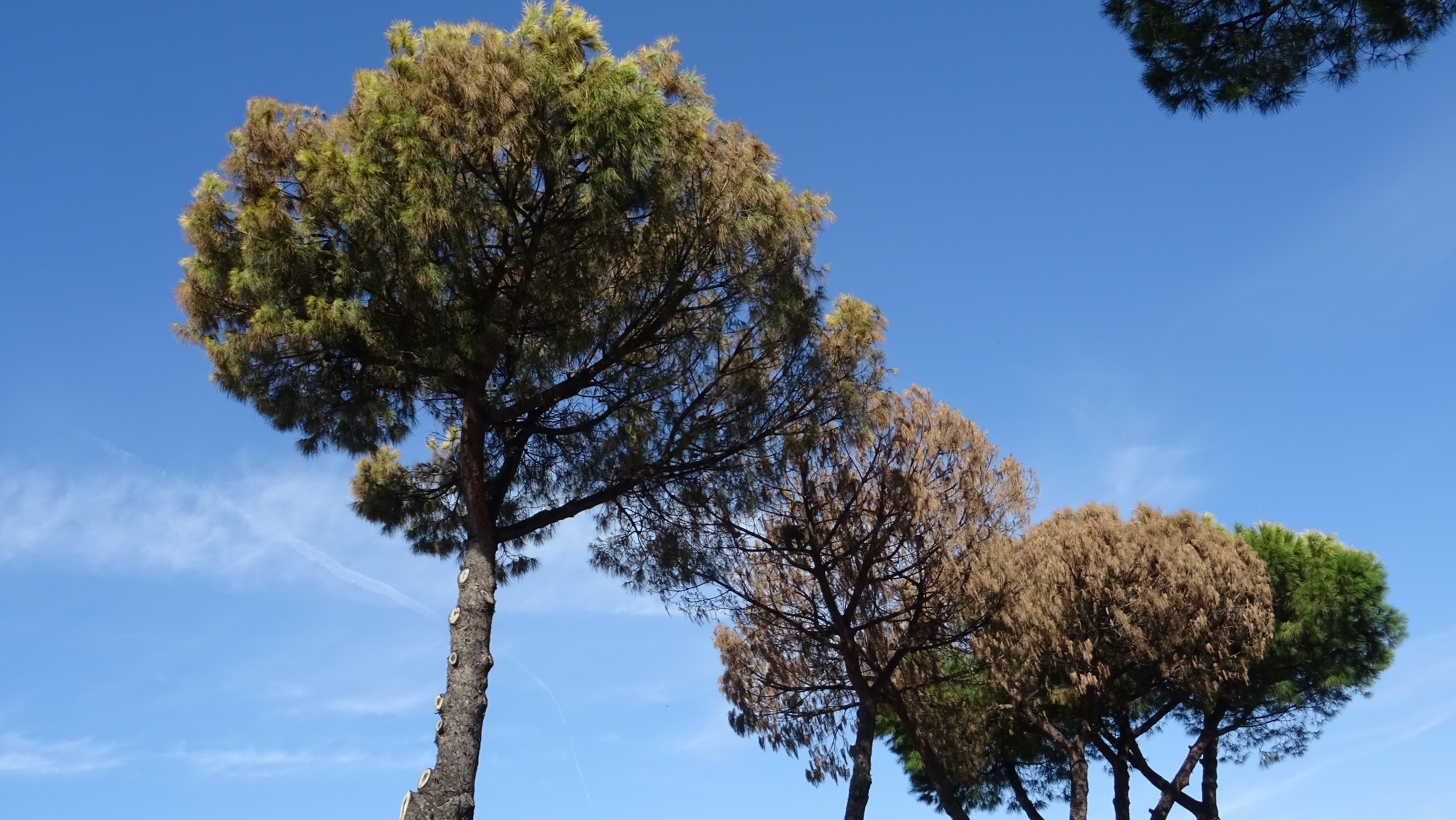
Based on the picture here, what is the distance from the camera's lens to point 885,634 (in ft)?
41.8

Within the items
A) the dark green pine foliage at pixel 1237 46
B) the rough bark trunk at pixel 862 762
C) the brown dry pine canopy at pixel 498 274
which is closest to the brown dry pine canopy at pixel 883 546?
the rough bark trunk at pixel 862 762

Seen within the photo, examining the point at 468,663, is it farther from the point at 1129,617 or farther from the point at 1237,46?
the point at 1129,617

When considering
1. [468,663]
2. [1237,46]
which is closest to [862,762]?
[468,663]

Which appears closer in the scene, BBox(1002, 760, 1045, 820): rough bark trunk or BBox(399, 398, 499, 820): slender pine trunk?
BBox(399, 398, 499, 820): slender pine trunk

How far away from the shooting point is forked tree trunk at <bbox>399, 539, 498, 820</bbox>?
7102 millimetres

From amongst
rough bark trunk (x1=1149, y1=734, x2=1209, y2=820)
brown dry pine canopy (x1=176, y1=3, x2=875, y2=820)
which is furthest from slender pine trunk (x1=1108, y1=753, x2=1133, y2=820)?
brown dry pine canopy (x1=176, y1=3, x2=875, y2=820)

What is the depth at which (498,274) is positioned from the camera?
837 cm

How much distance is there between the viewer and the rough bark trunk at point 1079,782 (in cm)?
1282

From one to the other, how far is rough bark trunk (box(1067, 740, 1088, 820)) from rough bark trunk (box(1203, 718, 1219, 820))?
2.68 m

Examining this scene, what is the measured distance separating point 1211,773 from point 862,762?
6.83 meters

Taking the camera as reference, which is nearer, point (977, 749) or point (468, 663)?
point (468, 663)

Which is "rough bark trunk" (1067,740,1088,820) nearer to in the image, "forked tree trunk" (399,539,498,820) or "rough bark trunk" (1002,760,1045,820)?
"rough bark trunk" (1002,760,1045,820)

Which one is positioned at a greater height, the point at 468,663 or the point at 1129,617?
the point at 1129,617

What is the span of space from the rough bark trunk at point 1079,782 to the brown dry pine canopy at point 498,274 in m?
6.76
